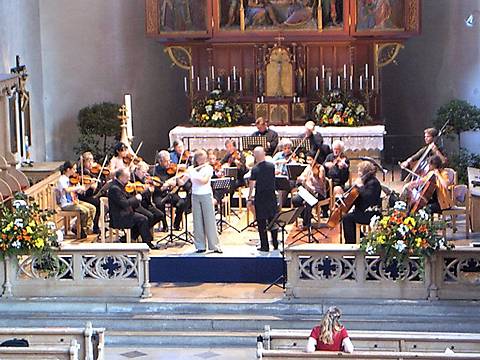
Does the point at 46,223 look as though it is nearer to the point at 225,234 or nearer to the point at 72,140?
the point at 225,234

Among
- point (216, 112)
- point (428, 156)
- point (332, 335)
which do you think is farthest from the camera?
point (216, 112)

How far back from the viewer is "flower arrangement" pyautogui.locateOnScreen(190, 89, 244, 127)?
23.6 m

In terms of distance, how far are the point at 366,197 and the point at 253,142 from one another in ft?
17.4

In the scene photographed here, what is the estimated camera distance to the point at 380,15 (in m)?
23.5

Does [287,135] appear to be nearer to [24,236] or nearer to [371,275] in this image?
[371,275]

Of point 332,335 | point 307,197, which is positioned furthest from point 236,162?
point 332,335

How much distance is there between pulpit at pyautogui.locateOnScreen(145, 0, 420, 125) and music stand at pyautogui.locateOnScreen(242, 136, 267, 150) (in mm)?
1730

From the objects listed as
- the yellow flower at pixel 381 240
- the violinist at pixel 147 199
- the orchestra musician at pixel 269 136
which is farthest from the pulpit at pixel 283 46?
the yellow flower at pixel 381 240

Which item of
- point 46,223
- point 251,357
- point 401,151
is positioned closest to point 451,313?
Answer: point 251,357

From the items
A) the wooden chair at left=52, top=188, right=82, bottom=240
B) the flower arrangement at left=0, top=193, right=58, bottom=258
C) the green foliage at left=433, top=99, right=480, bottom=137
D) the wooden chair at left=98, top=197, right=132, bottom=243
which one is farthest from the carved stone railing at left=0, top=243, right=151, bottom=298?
the green foliage at left=433, top=99, right=480, bottom=137

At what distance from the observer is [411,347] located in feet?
39.6

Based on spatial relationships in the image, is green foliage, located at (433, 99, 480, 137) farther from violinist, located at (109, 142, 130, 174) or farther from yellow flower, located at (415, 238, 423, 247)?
yellow flower, located at (415, 238, 423, 247)

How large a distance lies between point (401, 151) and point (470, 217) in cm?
766

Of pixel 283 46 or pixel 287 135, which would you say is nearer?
pixel 287 135
